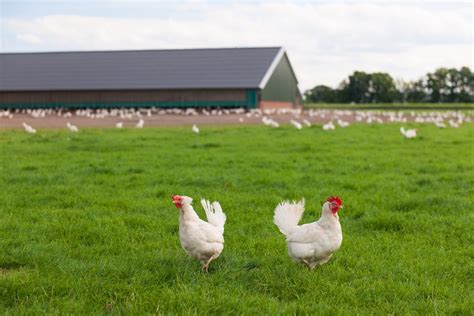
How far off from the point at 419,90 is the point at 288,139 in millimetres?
97533

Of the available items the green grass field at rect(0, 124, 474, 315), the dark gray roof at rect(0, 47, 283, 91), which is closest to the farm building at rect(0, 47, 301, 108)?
the dark gray roof at rect(0, 47, 283, 91)

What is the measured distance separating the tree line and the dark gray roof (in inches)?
2015

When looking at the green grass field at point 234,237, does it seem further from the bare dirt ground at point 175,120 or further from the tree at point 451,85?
the tree at point 451,85

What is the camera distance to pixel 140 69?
200 feet

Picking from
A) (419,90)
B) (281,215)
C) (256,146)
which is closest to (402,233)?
(281,215)

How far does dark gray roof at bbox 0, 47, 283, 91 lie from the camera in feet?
188

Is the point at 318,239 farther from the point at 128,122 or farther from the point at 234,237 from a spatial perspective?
the point at 128,122

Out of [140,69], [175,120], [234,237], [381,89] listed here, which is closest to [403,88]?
[381,89]

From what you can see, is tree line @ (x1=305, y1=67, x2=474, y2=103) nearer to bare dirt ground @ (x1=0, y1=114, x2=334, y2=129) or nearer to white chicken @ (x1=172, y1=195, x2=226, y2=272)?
bare dirt ground @ (x1=0, y1=114, x2=334, y2=129)

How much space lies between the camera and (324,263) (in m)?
5.95

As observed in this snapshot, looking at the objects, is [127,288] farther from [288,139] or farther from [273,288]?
[288,139]

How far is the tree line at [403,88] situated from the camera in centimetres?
10612

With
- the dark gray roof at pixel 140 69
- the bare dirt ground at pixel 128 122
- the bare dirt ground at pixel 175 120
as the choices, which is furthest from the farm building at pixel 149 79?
the bare dirt ground at pixel 128 122

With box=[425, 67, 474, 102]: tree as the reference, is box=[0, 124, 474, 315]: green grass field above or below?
below
